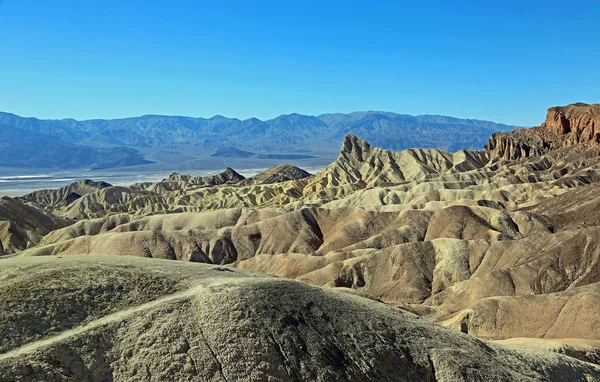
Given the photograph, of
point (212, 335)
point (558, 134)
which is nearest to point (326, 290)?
point (212, 335)

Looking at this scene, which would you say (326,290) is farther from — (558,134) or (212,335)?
(558,134)

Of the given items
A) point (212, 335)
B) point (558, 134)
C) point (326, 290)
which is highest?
point (558, 134)

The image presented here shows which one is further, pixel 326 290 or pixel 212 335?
pixel 326 290

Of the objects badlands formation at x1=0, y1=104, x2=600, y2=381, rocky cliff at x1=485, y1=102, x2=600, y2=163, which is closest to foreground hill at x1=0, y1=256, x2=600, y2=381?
badlands formation at x1=0, y1=104, x2=600, y2=381

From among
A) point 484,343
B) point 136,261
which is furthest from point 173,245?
point 484,343

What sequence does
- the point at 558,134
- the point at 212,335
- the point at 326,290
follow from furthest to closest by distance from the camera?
1. the point at 558,134
2. the point at 326,290
3. the point at 212,335

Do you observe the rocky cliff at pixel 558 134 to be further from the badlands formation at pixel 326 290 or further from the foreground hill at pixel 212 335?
the foreground hill at pixel 212 335
